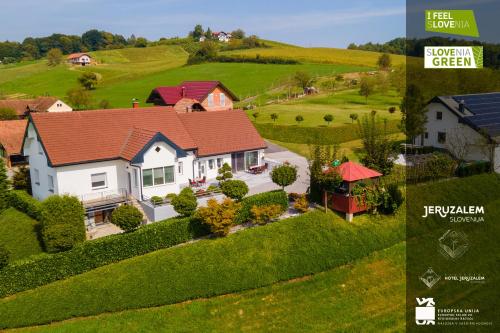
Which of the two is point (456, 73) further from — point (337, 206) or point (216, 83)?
point (337, 206)

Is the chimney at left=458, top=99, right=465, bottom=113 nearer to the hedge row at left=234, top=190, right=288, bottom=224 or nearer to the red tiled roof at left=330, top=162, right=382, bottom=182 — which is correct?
the red tiled roof at left=330, top=162, right=382, bottom=182

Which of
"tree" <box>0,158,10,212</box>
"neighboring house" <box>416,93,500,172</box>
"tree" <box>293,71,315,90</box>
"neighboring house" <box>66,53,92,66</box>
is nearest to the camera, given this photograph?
"tree" <box>0,158,10,212</box>

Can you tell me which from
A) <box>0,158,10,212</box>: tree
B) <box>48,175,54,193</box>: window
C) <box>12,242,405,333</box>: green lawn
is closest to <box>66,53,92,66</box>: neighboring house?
<box>0,158,10,212</box>: tree

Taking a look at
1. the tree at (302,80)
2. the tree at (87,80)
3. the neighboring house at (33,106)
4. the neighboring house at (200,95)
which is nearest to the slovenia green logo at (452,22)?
the neighboring house at (200,95)

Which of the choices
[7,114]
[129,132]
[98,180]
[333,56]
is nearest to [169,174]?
[98,180]

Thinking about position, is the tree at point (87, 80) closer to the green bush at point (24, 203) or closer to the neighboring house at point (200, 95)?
the neighboring house at point (200, 95)

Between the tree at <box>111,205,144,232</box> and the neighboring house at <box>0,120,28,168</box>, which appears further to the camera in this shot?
the neighboring house at <box>0,120,28,168</box>
